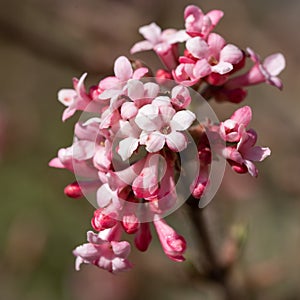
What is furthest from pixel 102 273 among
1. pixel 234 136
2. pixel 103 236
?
pixel 234 136

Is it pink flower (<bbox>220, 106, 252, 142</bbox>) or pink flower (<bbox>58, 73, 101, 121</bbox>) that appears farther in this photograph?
pink flower (<bbox>58, 73, 101, 121</bbox>)

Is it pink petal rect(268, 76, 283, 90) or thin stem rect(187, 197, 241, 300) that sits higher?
pink petal rect(268, 76, 283, 90)

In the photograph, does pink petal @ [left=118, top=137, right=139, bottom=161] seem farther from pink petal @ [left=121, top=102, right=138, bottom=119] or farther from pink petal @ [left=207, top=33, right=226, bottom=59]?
pink petal @ [left=207, top=33, right=226, bottom=59]

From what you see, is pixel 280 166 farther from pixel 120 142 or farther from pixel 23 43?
pixel 120 142

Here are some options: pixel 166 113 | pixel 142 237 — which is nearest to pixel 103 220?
pixel 142 237

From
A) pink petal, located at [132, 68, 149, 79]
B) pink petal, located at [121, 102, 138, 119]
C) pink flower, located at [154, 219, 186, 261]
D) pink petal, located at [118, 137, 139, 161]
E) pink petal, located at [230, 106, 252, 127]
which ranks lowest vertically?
pink flower, located at [154, 219, 186, 261]

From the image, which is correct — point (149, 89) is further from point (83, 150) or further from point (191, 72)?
point (83, 150)

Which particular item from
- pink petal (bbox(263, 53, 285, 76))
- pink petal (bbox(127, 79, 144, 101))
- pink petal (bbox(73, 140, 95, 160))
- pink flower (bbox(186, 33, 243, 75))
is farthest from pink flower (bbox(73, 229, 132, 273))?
pink petal (bbox(263, 53, 285, 76))
